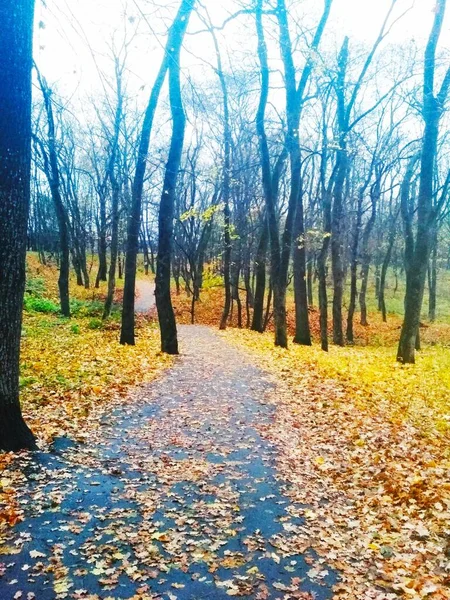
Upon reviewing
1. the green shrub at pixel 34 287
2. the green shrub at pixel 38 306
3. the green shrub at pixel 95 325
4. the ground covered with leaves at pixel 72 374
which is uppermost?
the green shrub at pixel 34 287

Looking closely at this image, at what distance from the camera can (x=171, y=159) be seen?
46.3 feet

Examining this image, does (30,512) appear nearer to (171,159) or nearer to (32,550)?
(32,550)

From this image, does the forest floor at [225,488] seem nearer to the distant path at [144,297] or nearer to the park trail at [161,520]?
the park trail at [161,520]

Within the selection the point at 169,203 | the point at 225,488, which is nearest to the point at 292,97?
the point at 169,203

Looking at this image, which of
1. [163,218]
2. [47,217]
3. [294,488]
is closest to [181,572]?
[294,488]

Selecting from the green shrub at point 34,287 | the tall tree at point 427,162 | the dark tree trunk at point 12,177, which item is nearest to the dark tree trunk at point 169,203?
the tall tree at point 427,162

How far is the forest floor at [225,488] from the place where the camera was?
13.7 feet

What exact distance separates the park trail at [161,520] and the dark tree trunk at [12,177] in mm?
1384

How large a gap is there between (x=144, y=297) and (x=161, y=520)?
38.3 m

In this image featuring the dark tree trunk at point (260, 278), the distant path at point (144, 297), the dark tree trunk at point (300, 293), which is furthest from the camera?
the distant path at point (144, 297)

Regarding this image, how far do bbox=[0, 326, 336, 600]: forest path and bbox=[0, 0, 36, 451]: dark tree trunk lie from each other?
1395mm

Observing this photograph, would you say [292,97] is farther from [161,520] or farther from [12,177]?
[161,520]

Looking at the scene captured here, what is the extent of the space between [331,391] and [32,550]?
293 inches

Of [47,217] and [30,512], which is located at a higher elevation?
[47,217]
